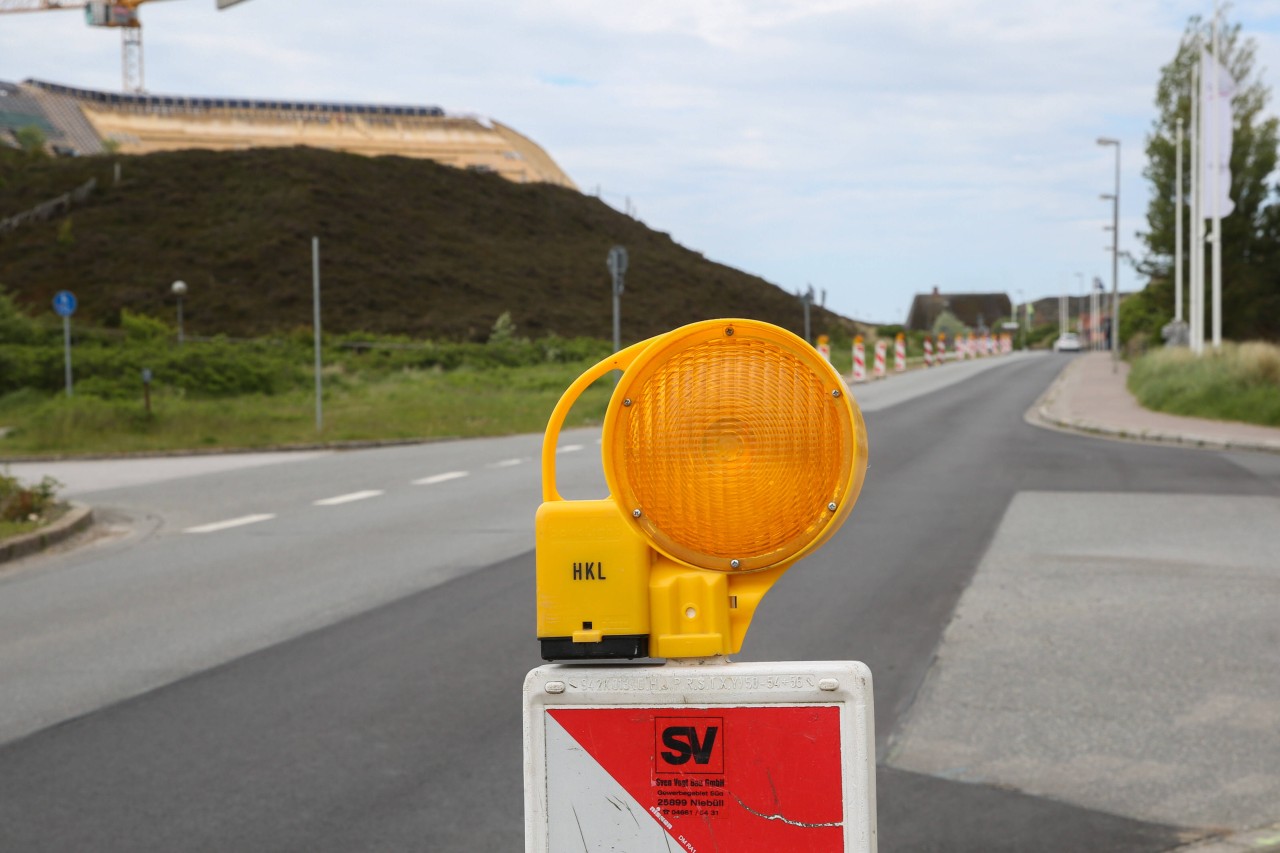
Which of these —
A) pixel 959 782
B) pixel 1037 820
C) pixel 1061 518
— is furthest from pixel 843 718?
pixel 1061 518

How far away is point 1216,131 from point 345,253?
A: 60.1m

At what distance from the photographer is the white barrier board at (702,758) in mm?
1933

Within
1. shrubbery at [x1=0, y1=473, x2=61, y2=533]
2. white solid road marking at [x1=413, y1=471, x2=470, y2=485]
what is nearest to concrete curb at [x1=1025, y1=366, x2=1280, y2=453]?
white solid road marking at [x1=413, y1=471, x2=470, y2=485]

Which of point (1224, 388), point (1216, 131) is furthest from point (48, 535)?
point (1216, 131)

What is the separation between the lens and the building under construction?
116m

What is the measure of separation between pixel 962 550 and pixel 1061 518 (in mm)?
2049

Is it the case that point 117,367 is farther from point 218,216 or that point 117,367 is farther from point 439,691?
point 218,216

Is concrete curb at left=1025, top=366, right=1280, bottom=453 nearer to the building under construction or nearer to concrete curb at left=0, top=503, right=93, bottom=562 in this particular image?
concrete curb at left=0, top=503, right=93, bottom=562

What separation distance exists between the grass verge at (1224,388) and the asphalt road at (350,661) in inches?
351

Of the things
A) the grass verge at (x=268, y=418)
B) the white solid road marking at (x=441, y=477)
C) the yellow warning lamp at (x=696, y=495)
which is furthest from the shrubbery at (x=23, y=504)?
the yellow warning lamp at (x=696, y=495)

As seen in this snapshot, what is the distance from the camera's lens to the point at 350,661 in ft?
22.0

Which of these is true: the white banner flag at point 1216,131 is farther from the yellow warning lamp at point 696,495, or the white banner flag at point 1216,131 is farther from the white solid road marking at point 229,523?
the yellow warning lamp at point 696,495

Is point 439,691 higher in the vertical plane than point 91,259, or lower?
lower

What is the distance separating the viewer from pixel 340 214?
8694 centimetres
